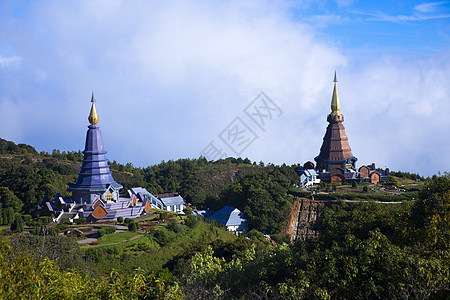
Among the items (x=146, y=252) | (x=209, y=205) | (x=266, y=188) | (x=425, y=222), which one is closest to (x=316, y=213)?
(x=266, y=188)

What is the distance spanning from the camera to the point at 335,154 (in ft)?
184

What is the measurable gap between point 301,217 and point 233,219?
7.26 meters

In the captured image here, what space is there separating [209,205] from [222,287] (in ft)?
110

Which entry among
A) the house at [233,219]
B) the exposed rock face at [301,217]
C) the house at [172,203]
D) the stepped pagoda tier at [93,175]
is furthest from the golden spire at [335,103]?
the stepped pagoda tier at [93,175]

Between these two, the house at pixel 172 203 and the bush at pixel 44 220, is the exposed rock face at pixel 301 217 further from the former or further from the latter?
the bush at pixel 44 220

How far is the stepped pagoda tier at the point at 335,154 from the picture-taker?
181 ft

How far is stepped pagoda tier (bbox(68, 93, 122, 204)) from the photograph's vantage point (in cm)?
3988

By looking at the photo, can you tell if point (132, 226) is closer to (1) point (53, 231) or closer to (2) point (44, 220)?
(1) point (53, 231)

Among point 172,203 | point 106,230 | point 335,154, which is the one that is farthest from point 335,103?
point 106,230

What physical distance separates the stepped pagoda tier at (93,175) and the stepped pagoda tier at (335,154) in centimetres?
2712

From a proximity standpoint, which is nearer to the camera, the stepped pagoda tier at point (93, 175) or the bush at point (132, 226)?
the bush at point (132, 226)

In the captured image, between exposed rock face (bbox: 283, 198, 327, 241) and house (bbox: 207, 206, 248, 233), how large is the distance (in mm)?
4311

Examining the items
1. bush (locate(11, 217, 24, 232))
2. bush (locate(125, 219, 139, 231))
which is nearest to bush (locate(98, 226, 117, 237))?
bush (locate(125, 219, 139, 231))

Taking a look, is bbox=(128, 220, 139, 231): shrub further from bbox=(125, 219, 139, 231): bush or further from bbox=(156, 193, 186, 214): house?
bbox=(156, 193, 186, 214): house
